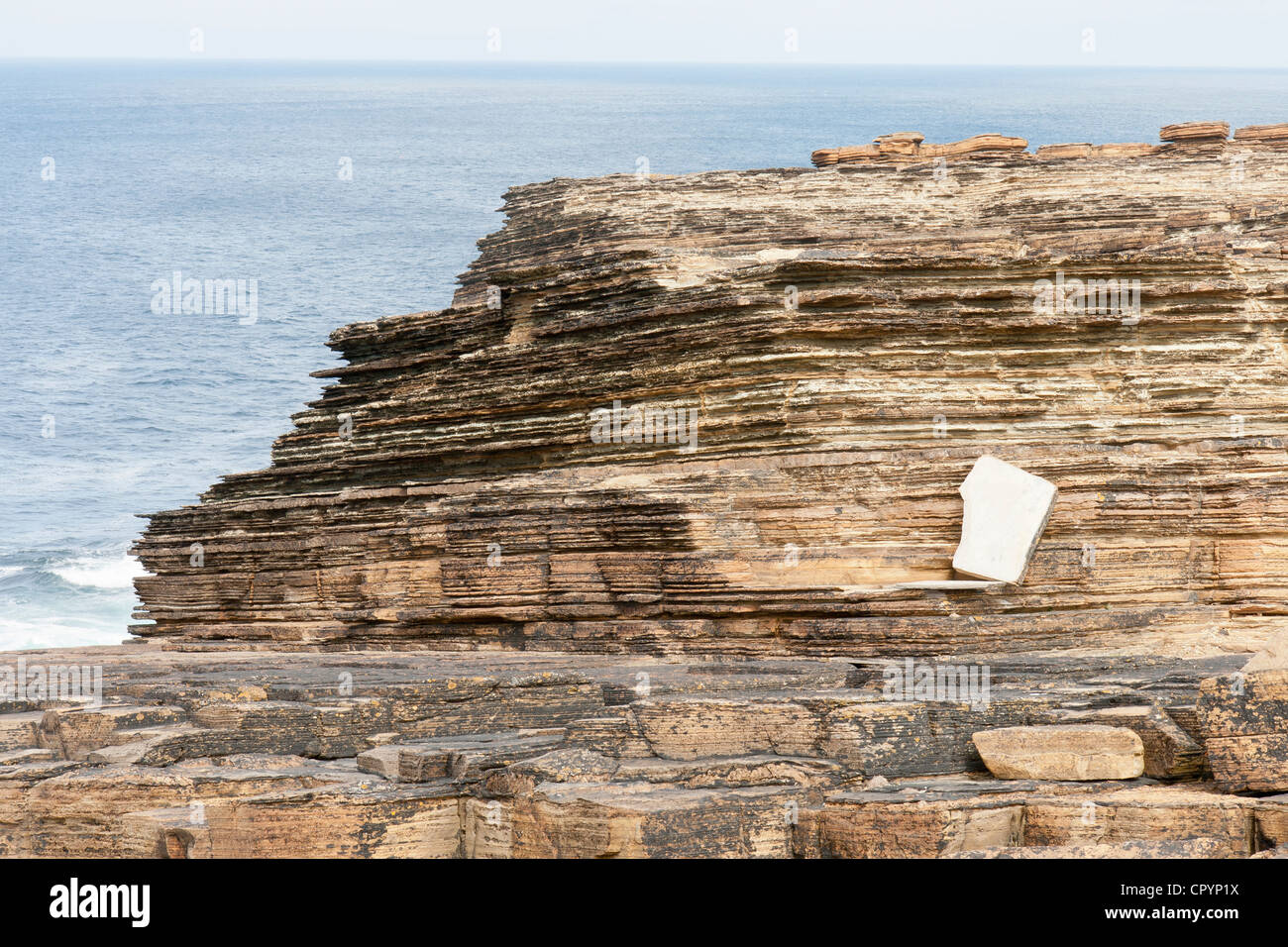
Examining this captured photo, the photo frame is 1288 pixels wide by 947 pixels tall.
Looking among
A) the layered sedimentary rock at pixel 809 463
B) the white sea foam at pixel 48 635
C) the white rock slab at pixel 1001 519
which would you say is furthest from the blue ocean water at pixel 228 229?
the white rock slab at pixel 1001 519

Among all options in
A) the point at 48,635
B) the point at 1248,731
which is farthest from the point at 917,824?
the point at 48,635

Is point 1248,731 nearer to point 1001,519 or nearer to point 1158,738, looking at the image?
point 1158,738

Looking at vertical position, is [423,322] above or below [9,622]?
above

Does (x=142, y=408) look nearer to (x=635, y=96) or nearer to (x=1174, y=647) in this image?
(x=1174, y=647)

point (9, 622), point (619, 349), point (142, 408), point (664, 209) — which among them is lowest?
point (9, 622)

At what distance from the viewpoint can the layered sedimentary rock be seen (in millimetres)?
18859

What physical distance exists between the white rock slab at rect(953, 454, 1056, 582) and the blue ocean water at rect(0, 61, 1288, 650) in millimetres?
32360

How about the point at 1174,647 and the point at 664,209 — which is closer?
the point at 1174,647

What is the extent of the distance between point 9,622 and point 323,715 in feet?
109

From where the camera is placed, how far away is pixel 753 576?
18906mm

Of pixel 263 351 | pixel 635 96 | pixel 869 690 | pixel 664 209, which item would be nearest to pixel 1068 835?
pixel 869 690

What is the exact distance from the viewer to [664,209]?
2905 cm

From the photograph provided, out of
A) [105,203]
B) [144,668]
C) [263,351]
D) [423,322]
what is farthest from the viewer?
[105,203]

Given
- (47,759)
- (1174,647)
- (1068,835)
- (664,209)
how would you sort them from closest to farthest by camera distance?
(1068,835) → (47,759) → (1174,647) → (664,209)
